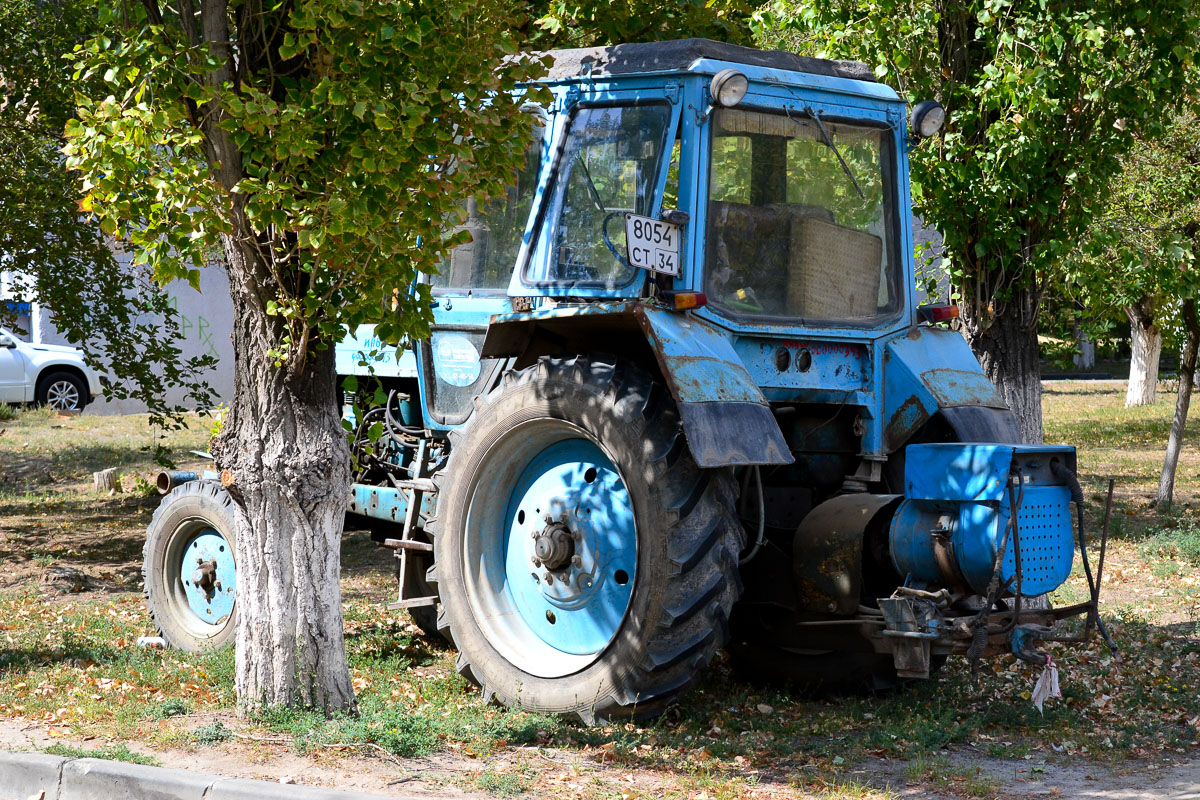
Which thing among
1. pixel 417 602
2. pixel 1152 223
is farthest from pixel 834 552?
pixel 1152 223

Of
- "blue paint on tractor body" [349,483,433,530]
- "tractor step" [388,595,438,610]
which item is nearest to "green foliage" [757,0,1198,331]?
"blue paint on tractor body" [349,483,433,530]

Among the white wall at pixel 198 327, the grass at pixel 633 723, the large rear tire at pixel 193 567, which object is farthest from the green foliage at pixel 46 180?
the white wall at pixel 198 327

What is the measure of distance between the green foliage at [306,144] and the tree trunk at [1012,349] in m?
5.52

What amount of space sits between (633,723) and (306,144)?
116 inches

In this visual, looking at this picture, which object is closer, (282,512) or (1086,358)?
(282,512)

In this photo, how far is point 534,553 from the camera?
635 cm

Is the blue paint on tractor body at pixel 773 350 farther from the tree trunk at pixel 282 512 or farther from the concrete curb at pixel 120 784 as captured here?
the concrete curb at pixel 120 784

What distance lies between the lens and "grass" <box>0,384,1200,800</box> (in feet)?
17.7

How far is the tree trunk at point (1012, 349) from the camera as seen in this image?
1009 centimetres

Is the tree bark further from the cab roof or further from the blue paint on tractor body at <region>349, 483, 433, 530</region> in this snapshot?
the cab roof

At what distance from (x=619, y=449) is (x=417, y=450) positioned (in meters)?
2.19

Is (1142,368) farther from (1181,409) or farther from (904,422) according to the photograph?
(904,422)

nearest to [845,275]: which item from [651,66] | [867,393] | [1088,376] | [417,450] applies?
[867,393]

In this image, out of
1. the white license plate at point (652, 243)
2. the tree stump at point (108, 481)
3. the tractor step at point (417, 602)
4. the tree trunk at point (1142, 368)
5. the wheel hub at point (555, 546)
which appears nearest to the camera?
the white license plate at point (652, 243)
